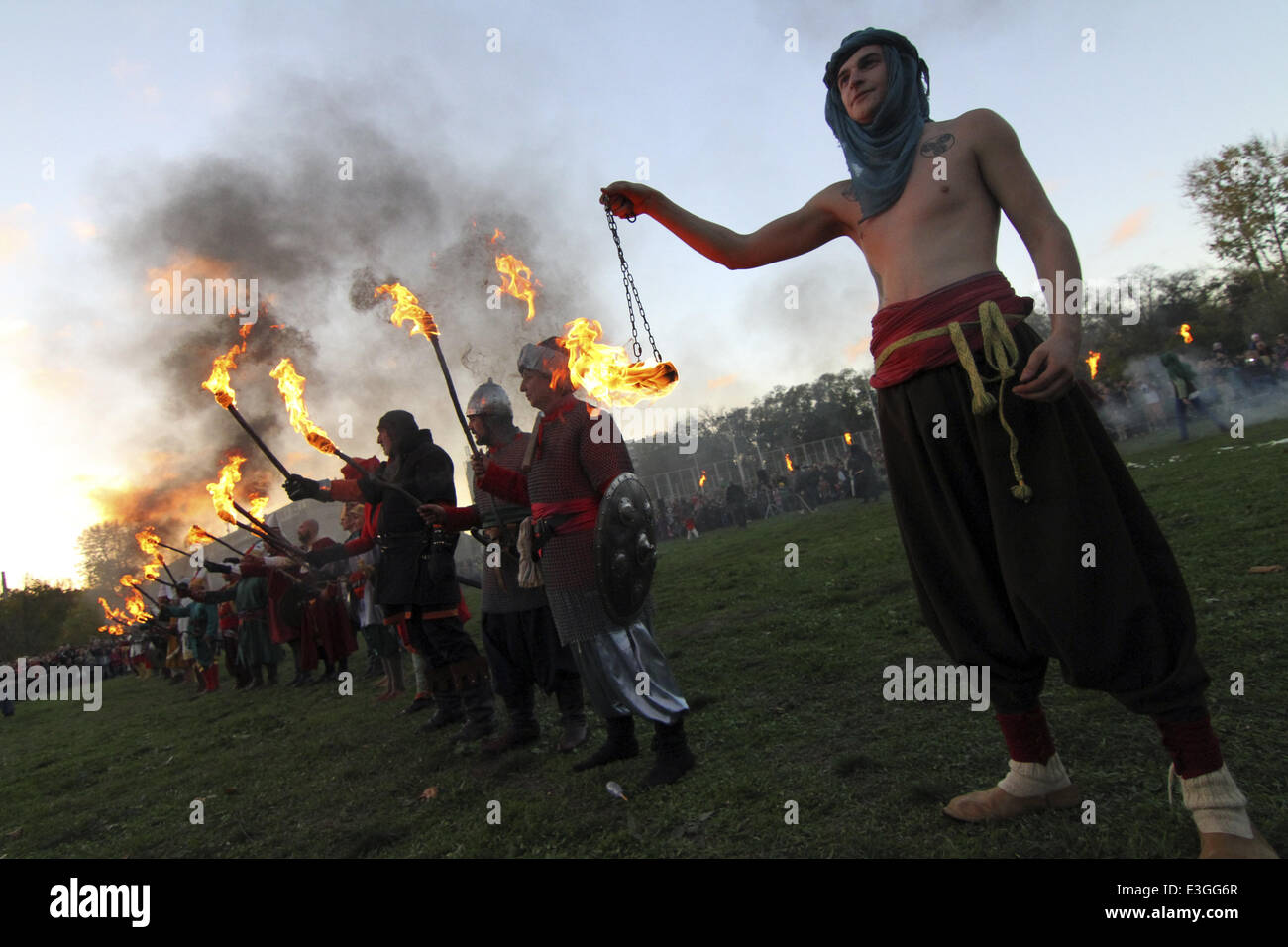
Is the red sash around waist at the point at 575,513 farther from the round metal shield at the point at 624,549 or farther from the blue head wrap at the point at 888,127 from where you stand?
the blue head wrap at the point at 888,127

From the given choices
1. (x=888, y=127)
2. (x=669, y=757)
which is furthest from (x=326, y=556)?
(x=888, y=127)

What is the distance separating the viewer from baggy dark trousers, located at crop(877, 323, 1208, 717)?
6.55 ft

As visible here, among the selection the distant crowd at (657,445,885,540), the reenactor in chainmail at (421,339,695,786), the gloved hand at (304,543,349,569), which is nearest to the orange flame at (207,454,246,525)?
the gloved hand at (304,543,349,569)

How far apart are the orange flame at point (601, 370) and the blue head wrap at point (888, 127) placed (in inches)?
64.1

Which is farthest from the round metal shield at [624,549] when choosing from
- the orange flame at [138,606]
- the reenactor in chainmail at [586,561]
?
the orange flame at [138,606]

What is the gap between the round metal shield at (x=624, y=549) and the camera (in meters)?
3.61

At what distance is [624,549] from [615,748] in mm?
1092

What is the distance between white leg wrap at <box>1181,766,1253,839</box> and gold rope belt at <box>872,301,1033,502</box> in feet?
2.75

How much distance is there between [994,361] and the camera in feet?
7.13

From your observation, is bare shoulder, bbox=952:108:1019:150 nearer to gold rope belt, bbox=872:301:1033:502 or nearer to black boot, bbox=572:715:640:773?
gold rope belt, bbox=872:301:1033:502
